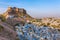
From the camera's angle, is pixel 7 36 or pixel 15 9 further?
pixel 15 9

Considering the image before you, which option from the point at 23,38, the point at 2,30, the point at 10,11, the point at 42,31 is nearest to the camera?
the point at 2,30

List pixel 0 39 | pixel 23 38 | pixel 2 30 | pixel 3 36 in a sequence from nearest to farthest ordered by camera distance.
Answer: pixel 0 39
pixel 3 36
pixel 2 30
pixel 23 38

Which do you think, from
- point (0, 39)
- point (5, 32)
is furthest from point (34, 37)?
point (0, 39)

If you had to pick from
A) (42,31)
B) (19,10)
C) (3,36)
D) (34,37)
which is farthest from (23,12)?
(3,36)

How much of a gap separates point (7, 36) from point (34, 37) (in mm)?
7116

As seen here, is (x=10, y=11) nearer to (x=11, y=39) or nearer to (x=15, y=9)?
(x=15, y=9)

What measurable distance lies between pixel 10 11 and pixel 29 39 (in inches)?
2613

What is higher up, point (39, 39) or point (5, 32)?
point (5, 32)

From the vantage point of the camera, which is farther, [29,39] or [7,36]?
[29,39]

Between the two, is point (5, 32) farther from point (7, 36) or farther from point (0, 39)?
point (0, 39)

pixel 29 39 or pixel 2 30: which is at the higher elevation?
pixel 2 30

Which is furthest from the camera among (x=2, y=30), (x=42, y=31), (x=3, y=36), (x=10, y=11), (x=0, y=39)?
(x=10, y=11)

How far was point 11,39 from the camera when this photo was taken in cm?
2641

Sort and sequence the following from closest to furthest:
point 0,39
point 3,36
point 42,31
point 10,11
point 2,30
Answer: point 0,39
point 3,36
point 2,30
point 42,31
point 10,11
